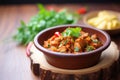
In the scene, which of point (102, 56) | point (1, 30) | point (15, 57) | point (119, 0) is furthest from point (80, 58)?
point (119, 0)

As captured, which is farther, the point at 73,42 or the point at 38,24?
the point at 38,24

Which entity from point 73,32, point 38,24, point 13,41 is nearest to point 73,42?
point 73,32

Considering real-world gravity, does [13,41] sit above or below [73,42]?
below

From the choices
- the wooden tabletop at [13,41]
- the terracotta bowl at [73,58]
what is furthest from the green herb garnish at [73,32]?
the wooden tabletop at [13,41]

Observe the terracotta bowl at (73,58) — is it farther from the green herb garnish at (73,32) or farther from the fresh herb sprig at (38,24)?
the fresh herb sprig at (38,24)

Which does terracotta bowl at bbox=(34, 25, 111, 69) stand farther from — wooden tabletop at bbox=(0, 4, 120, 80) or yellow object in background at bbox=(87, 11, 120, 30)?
yellow object in background at bbox=(87, 11, 120, 30)

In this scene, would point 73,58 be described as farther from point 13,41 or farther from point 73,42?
point 13,41

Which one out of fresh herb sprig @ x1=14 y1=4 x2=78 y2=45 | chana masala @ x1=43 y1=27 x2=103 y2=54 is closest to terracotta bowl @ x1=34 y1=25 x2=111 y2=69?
chana masala @ x1=43 y1=27 x2=103 y2=54
